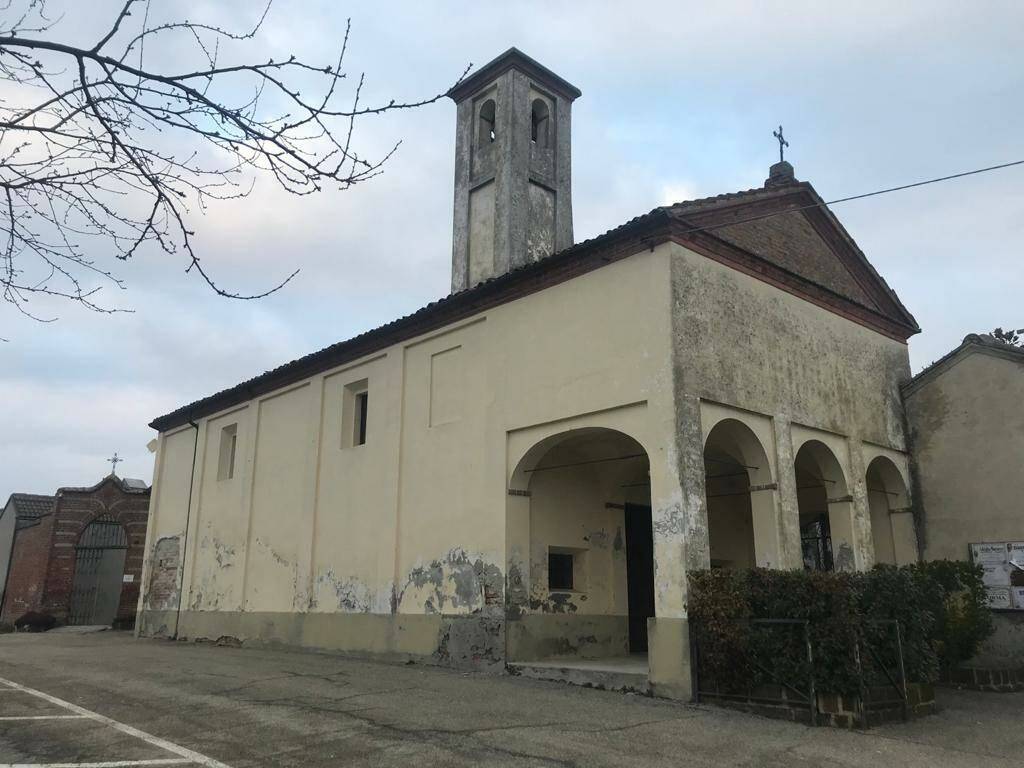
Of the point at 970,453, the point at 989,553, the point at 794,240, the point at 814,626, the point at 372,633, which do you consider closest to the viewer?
the point at 814,626

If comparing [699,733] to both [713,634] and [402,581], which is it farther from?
[402,581]

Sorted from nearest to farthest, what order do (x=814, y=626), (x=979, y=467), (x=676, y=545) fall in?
(x=814, y=626) < (x=676, y=545) < (x=979, y=467)

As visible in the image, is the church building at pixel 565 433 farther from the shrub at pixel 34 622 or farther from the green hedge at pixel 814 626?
the shrub at pixel 34 622

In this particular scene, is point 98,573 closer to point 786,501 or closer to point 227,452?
point 227,452

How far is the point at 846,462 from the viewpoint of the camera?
12.8 metres

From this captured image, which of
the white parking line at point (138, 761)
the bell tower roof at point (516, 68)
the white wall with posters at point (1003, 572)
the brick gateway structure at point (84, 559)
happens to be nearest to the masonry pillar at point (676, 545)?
the white parking line at point (138, 761)

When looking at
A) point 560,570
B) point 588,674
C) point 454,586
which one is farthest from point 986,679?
point 454,586

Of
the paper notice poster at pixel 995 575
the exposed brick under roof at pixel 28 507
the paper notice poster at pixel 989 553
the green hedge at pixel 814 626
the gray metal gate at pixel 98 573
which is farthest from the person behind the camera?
the exposed brick under roof at pixel 28 507

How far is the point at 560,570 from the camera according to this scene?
42.7 feet

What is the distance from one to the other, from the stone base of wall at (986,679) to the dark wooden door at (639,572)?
15.1 ft

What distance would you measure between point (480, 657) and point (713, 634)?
411 cm

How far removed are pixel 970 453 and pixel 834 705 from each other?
7.11 m

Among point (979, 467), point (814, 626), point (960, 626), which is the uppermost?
point (979, 467)

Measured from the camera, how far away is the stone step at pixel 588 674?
988 centimetres
